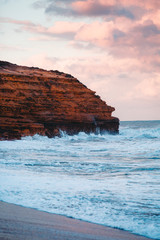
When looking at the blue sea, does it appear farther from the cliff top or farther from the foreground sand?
the cliff top

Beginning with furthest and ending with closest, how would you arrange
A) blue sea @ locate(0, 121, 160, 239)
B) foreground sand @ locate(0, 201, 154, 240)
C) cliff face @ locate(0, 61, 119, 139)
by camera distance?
cliff face @ locate(0, 61, 119, 139), blue sea @ locate(0, 121, 160, 239), foreground sand @ locate(0, 201, 154, 240)

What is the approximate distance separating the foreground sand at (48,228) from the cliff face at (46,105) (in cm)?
2356

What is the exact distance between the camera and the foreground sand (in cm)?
357

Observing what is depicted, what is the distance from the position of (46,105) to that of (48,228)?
29.7 metres

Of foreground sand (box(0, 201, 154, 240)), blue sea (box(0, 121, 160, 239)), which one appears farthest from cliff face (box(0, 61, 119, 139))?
foreground sand (box(0, 201, 154, 240))

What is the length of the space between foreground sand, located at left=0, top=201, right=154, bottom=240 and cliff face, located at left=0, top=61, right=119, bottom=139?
2356cm

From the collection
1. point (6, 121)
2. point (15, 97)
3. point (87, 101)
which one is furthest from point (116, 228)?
point (87, 101)

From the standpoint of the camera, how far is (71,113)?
35000 millimetres

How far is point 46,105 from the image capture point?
33.3 meters

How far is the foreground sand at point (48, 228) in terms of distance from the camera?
3.57 metres

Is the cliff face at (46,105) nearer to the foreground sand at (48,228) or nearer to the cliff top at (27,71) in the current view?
the cliff top at (27,71)

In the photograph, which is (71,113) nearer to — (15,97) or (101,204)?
(15,97)

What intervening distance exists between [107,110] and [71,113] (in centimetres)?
561

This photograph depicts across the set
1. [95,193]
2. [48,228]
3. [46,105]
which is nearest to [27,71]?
[46,105]
